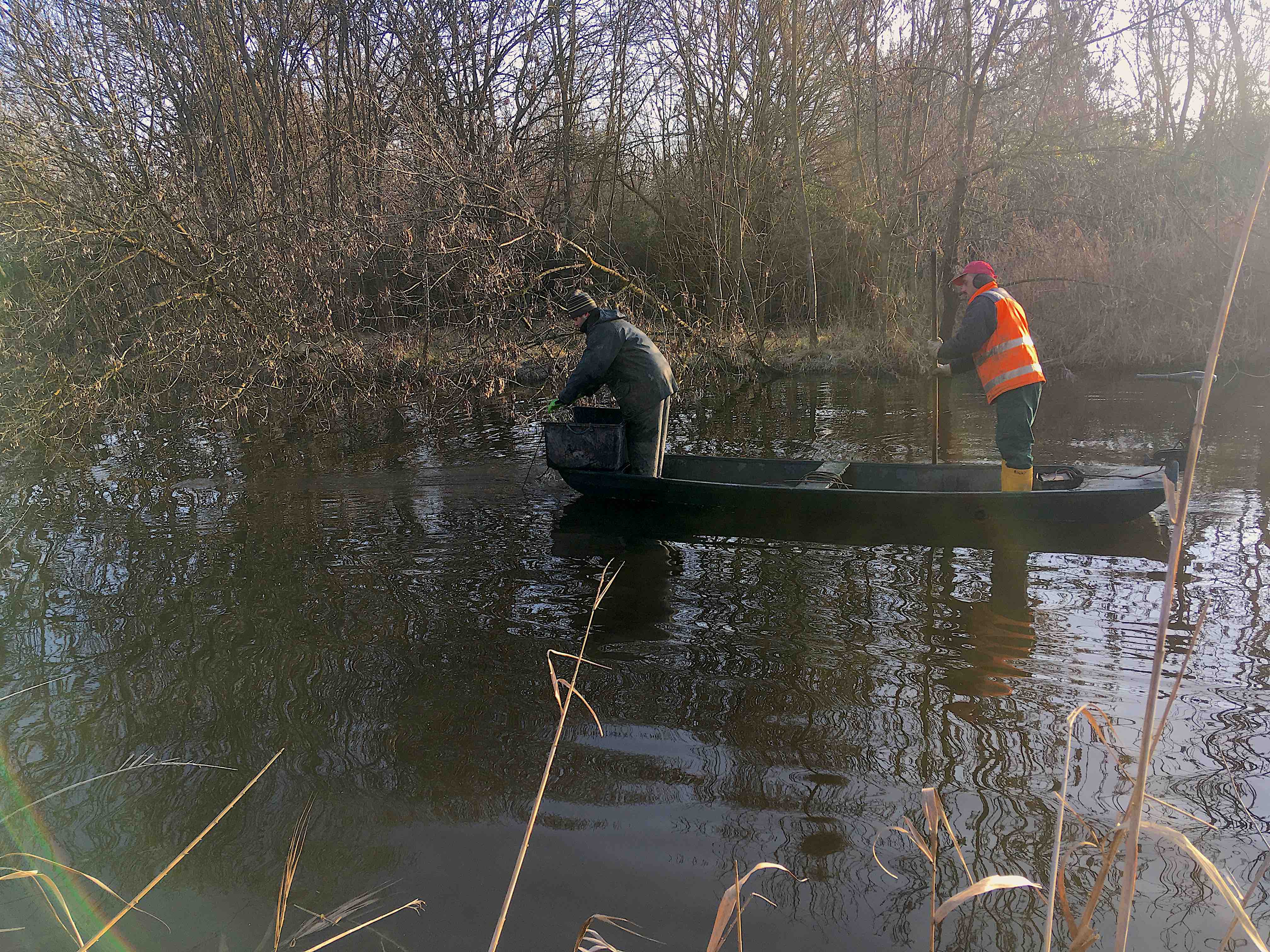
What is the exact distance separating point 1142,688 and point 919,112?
515 inches

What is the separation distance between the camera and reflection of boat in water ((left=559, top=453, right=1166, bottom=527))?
6.09 m

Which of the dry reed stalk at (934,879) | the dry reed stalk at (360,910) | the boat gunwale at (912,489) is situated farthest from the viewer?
the boat gunwale at (912,489)

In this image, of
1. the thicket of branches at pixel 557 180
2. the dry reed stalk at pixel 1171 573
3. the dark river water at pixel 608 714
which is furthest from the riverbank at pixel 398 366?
the dry reed stalk at pixel 1171 573

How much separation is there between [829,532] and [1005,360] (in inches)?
68.9

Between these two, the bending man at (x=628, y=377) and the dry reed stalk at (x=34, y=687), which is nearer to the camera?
the dry reed stalk at (x=34, y=687)

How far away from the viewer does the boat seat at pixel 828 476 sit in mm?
6945

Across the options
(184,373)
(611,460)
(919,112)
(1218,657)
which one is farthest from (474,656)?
(919,112)

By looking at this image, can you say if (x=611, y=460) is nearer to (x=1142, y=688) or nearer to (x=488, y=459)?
(x=488, y=459)

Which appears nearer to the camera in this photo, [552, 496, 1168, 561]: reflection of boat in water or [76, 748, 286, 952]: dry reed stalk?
[76, 748, 286, 952]: dry reed stalk

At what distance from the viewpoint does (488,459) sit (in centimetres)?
977

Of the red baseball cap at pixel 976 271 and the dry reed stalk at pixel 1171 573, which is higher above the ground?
the red baseball cap at pixel 976 271

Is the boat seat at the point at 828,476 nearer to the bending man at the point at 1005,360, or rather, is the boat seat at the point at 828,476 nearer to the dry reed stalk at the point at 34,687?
the bending man at the point at 1005,360

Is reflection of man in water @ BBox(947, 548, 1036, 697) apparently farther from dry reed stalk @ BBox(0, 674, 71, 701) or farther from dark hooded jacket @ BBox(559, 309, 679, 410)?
dry reed stalk @ BBox(0, 674, 71, 701)

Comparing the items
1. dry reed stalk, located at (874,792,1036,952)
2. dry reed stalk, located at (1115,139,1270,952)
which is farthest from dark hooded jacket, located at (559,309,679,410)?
dry reed stalk, located at (1115,139,1270,952)
